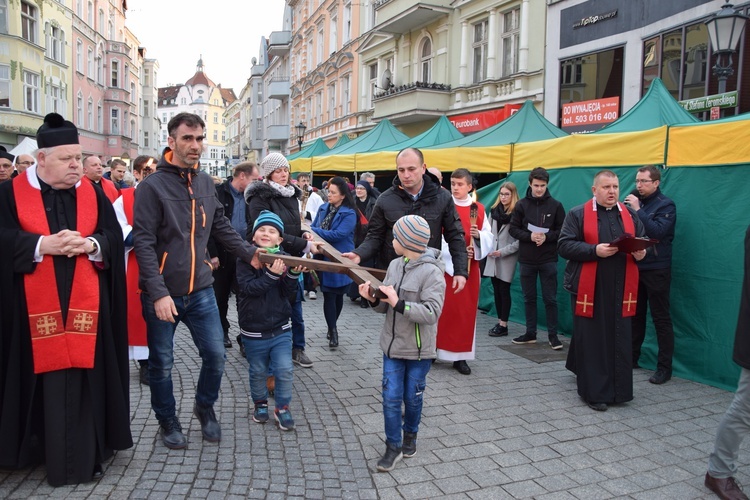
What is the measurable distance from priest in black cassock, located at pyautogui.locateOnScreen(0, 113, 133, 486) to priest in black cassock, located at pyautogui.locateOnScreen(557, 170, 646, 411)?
3.62 m

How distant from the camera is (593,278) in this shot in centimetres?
507

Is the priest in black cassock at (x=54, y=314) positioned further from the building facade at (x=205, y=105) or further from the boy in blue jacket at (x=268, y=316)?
the building facade at (x=205, y=105)

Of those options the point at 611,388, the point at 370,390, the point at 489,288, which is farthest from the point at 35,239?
the point at 489,288

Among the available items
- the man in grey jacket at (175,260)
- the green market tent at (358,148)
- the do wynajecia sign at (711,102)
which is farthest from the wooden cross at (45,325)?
the green market tent at (358,148)

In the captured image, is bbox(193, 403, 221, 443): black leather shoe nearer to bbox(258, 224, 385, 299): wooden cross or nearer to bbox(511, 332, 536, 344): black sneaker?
bbox(258, 224, 385, 299): wooden cross

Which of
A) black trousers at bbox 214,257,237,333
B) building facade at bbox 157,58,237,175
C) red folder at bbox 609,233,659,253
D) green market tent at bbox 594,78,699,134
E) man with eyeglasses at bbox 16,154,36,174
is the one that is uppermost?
building facade at bbox 157,58,237,175

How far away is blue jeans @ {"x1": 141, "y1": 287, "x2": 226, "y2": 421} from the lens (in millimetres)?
3721

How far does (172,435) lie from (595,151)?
5.34m

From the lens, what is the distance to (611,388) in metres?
4.95

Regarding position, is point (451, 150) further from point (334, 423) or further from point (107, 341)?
point (107, 341)

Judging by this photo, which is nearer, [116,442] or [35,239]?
[35,239]

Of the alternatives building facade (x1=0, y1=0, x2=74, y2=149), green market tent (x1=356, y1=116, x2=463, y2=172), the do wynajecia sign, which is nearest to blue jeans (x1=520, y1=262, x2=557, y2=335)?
the do wynajecia sign

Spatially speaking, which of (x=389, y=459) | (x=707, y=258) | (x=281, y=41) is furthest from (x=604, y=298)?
(x=281, y=41)

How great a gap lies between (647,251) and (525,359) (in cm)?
167
